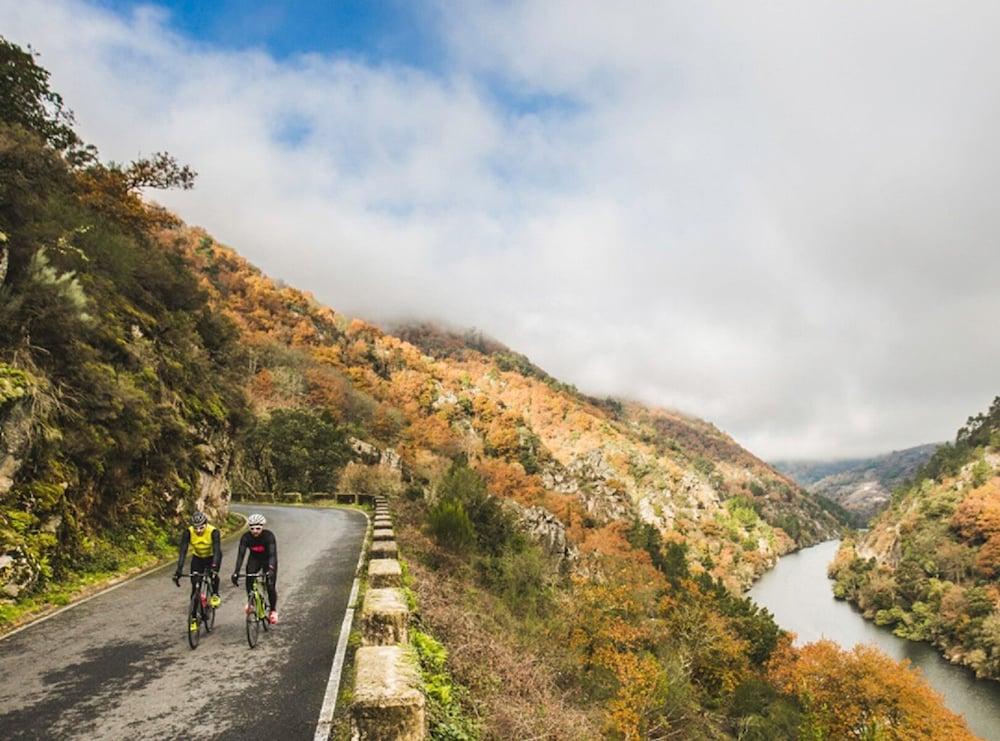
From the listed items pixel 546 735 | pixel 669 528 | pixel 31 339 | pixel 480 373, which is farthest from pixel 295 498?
pixel 480 373

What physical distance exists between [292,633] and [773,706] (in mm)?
40518

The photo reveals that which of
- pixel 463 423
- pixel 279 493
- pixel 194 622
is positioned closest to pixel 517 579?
pixel 194 622

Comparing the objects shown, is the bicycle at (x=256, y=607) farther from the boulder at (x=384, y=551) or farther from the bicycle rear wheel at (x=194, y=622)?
the boulder at (x=384, y=551)

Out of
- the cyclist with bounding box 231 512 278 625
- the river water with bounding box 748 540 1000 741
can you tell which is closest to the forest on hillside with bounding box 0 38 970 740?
the cyclist with bounding box 231 512 278 625

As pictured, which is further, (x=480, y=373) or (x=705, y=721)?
(x=480, y=373)

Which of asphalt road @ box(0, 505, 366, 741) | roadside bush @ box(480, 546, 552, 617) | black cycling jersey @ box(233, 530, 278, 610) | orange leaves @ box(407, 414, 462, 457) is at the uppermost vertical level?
orange leaves @ box(407, 414, 462, 457)

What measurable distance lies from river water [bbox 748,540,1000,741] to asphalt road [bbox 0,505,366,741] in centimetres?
6412

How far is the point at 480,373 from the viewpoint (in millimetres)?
182500

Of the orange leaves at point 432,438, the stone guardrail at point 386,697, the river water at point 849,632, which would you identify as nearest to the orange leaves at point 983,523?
the river water at point 849,632

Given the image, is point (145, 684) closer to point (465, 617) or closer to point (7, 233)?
point (465, 617)

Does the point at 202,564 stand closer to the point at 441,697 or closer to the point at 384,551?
the point at 384,551

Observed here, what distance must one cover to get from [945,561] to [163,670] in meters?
114

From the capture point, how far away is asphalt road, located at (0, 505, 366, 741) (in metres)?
5.52

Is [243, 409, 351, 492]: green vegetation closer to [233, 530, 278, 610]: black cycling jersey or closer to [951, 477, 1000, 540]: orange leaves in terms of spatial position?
[233, 530, 278, 610]: black cycling jersey
